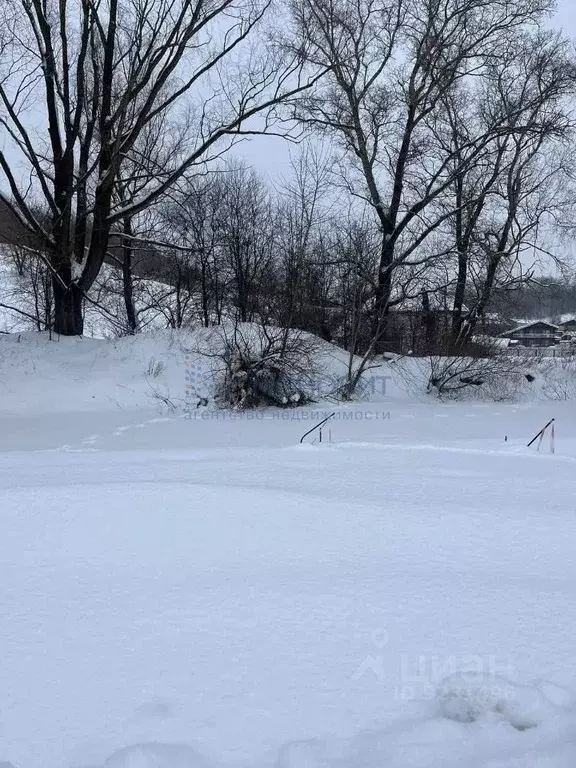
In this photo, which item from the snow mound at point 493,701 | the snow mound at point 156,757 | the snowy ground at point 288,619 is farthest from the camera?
the snow mound at point 493,701

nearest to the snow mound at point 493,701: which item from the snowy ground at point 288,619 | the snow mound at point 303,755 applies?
the snowy ground at point 288,619

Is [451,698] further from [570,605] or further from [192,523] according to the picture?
[192,523]

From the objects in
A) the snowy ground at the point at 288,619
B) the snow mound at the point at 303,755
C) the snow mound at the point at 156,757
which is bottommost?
the snow mound at the point at 303,755

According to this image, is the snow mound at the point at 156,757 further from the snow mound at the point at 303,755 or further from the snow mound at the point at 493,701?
the snow mound at the point at 493,701

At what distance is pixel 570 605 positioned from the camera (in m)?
3.64

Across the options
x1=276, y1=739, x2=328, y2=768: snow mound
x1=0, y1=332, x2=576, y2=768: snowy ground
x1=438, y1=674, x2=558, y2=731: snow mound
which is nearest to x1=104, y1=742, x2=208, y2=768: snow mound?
x1=0, y1=332, x2=576, y2=768: snowy ground

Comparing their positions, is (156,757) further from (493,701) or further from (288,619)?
(493,701)

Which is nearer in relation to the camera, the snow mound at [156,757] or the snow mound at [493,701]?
the snow mound at [156,757]

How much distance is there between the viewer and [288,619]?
350cm

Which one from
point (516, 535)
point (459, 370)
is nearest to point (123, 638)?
point (516, 535)

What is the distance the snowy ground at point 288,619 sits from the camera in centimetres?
264

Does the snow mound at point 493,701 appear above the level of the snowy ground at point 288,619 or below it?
below

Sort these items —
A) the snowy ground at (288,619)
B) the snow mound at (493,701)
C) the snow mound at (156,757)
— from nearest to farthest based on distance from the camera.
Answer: the snow mound at (156,757) → the snowy ground at (288,619) → the snow mound at (493,701)

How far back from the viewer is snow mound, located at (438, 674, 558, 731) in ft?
9.01
